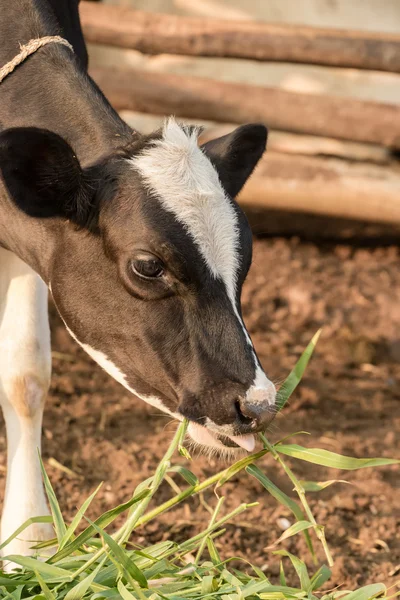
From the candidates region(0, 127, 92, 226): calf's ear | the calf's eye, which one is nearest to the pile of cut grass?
the calf's eye

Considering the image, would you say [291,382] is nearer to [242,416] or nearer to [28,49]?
[242,416]

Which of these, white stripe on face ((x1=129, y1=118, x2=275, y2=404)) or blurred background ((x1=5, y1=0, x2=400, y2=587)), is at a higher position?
white stripe on face ((x1=129, y1=118, x2=275, y2=404))

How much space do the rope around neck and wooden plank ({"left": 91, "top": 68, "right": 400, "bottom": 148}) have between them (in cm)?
332

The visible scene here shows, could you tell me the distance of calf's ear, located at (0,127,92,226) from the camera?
3250mm

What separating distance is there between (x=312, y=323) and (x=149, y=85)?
203 centimetres

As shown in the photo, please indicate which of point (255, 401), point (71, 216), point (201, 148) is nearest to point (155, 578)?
point (255, 401)

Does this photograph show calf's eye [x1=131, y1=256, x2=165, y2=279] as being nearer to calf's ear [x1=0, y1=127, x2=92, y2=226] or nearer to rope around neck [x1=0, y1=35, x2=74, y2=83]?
calf's ear [x1=0, y1=127, x2=92, y2=226]

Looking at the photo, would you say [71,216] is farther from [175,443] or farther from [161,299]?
[175,443]

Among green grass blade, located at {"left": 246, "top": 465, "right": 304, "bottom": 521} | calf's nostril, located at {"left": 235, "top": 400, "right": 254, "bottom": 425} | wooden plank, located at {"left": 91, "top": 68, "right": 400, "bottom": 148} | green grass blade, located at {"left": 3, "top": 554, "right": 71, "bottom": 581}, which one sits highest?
calf's nostril, located at {"left": 235, "top": 400, "right": 254, "bottom": 425}

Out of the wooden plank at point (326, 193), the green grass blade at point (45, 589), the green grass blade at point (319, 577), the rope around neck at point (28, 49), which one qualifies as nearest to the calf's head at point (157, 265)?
the green grass blade at point (319, 577)

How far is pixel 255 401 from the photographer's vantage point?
3172 millimetres

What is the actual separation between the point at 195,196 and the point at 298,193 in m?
3.93


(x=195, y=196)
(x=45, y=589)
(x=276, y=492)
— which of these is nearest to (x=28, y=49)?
(x=195, y=196)

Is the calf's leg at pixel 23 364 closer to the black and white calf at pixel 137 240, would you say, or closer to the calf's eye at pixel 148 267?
the black and white calf at pixel 137 240
